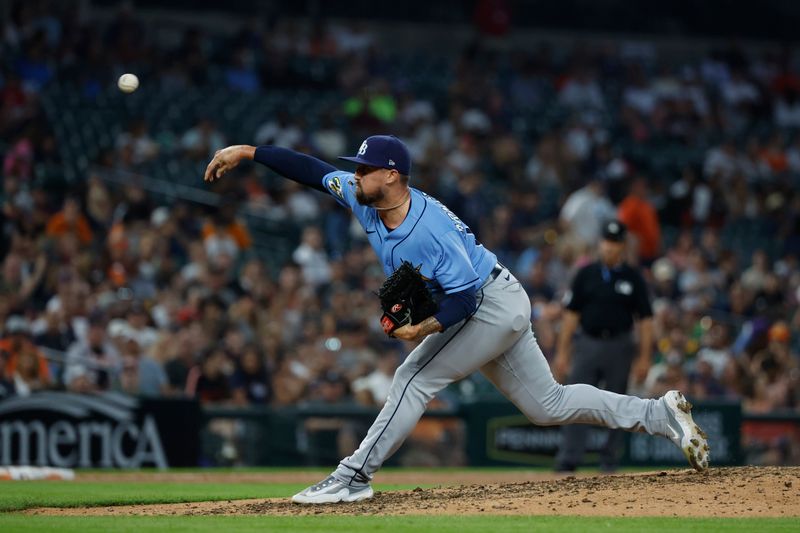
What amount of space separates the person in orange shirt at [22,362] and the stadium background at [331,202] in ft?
0.09

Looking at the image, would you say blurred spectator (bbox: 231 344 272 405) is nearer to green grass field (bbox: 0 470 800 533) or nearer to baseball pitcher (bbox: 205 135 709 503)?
green grass field (bbox: 0 470 800 533)

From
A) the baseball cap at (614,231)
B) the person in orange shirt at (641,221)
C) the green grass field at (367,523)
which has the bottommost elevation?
the green grass field at (367,523)

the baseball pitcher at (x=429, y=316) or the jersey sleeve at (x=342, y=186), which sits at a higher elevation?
the jersey sleeve at (x=342, y=186)

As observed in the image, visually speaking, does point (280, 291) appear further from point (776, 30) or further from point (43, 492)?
point (776, 30)

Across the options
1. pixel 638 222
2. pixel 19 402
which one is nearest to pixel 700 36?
pixel 638 222

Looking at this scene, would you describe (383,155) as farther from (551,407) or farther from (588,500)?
(588,500)

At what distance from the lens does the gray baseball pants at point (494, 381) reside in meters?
7.10

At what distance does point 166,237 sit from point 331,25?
8.46m

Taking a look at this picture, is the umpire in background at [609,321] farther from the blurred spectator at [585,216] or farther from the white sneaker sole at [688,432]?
the blurred spectator at [585,216]

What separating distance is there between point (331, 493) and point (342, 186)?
1685 millimetres

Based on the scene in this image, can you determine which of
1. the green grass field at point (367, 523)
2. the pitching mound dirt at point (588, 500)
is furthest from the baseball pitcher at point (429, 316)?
the green grass field at point (367, 523)

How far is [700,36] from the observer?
2525 centimetres

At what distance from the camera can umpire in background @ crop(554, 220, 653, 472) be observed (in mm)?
10961

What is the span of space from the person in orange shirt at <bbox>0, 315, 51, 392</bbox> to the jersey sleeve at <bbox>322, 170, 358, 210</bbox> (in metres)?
5.47
